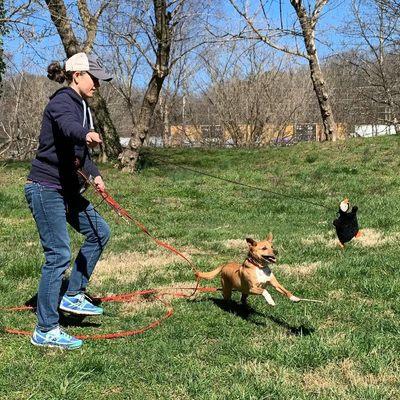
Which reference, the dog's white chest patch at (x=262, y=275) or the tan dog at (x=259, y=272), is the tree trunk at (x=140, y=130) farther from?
the dog's white chest patch at (x=262, y=275)

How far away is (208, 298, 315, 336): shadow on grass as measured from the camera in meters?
4.12

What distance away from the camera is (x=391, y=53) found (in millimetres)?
31094

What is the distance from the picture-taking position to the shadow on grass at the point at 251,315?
4.12 m

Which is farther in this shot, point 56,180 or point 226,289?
point 226,289

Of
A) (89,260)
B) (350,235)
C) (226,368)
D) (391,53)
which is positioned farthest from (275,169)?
(391,53)

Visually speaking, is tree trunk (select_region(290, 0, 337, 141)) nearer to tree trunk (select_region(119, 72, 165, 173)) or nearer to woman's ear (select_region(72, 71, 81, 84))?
tree trunk (select_region(119, 72, 165, 173))

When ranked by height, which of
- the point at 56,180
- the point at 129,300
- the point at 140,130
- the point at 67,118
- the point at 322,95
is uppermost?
the point at 322,95

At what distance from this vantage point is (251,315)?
4.60m

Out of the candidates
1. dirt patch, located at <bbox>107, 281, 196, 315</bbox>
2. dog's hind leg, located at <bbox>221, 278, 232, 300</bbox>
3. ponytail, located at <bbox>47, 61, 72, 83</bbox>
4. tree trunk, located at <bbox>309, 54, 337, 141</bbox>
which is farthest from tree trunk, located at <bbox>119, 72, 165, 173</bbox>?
ponytail, located at <bbox>47, 61, 72, 83</bbox>

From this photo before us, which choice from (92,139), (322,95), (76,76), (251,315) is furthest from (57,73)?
(322,95)

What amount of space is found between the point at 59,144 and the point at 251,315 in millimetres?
2058

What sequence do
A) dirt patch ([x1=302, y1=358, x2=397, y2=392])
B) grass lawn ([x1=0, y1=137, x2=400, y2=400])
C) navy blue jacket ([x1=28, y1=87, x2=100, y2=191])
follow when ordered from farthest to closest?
navy blue jacket ([x1=28, y1=87, x2=100, y2=191]) < grass lawn ([x1=0, y1=137, x2=400, y2=400]) < dirt patch ([x1=302, y1=358, x2=397, y2=392])

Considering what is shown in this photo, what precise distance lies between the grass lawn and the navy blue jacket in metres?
1.21

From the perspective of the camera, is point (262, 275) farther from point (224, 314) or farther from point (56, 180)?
point (56, 180)
